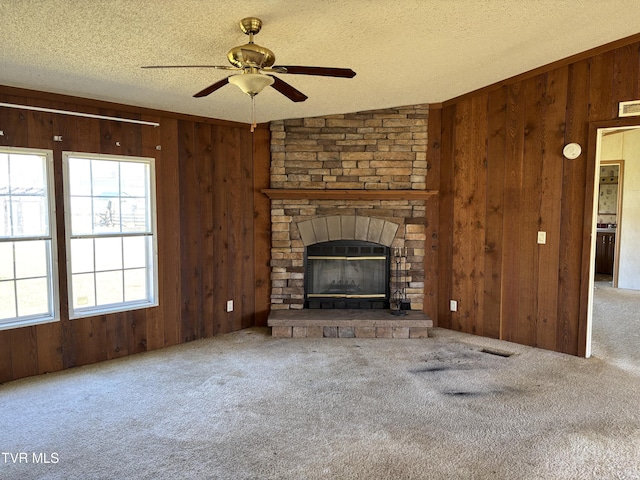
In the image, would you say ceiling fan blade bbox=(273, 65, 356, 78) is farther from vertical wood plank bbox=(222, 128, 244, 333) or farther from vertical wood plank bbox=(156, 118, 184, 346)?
vertical wood plank bbox=(222, 128, 244, 333)

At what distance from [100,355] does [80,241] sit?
1.05 meters

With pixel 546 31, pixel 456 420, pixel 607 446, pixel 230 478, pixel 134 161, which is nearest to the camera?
pixel 230 478

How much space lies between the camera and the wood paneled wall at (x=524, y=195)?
362 cm

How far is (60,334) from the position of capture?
11.8 feet

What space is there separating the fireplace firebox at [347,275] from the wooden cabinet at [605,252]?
5.70 meters

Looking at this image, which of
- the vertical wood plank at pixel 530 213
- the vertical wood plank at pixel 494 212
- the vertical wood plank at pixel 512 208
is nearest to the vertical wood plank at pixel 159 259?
the vertical wood plank at pixel 494 212

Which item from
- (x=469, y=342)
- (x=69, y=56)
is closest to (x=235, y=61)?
(x=69, y=56)

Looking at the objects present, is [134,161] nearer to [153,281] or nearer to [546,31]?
[153,281]

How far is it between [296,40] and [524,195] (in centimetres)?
267

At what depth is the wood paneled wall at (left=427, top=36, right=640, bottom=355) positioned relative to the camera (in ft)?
11.9

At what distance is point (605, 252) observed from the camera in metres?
8.16

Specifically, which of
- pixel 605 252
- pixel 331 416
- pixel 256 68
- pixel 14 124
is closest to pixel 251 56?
pixel 256 68

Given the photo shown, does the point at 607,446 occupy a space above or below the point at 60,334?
below

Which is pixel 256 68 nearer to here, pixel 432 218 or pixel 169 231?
pixel 169 231
